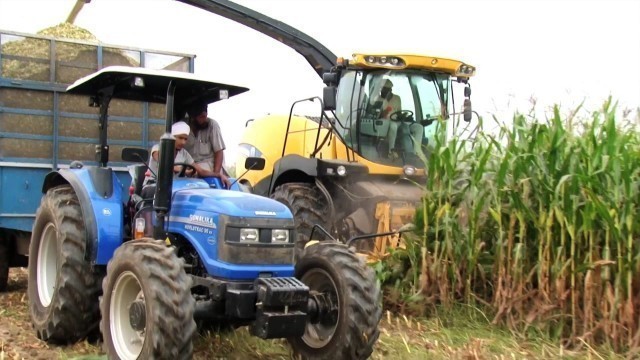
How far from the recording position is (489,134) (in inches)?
229

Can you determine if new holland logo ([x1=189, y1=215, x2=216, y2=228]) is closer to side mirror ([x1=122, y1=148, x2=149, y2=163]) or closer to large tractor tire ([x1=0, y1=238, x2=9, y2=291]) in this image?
side mirror ([x1=122, y1=148, x2=149, y2=163])

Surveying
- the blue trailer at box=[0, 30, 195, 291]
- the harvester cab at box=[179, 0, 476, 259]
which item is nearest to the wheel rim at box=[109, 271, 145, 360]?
the blue trailer at box=[0, 30, 195, 291]

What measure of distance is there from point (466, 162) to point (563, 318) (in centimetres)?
154

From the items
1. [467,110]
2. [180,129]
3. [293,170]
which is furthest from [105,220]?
[467,110]

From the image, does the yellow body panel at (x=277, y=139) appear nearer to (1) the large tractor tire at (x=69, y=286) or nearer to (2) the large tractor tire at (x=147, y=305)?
(1) the large tractor tire at (x=69, y=286)

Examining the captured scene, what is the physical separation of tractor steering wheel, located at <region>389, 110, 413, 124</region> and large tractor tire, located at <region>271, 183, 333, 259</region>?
117 centimetres

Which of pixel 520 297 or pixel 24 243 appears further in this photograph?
pixel 24 243

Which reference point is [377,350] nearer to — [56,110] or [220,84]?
[220,84]

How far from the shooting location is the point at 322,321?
434cm

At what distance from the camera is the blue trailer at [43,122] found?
599cm

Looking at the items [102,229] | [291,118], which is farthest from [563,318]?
[291,118]

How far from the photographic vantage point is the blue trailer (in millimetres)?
5988

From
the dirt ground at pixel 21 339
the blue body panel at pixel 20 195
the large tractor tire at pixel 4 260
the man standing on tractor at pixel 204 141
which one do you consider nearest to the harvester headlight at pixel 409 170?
the man standing on tractor at pixel 204 141

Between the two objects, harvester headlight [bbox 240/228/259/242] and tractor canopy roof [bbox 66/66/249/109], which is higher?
tractor canopy roof [bbox 66/66/249/109]
